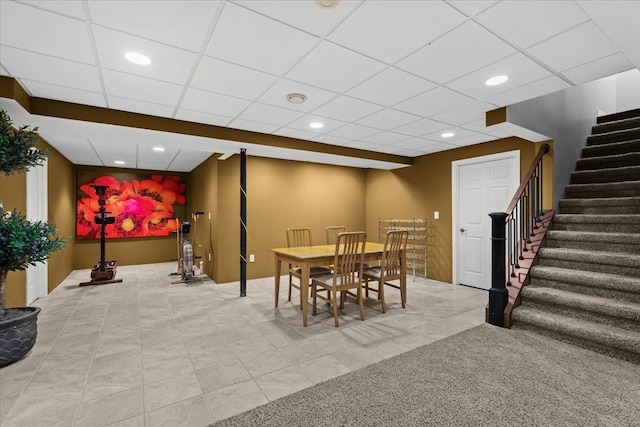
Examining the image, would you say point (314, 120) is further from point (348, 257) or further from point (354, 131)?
point (348, 257)

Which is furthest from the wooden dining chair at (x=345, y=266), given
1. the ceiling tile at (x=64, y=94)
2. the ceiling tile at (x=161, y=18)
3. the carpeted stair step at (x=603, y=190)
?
the carpeted stair step at (x=603, y=190)

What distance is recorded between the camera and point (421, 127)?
4.00 m

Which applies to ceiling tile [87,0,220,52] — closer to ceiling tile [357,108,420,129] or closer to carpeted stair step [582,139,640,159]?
ceiling tile [357,108,420,129]

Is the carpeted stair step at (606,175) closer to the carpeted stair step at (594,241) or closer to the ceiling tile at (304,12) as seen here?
the carpeted stair step at (594,241)

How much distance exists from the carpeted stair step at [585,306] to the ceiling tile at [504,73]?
207 centimetres

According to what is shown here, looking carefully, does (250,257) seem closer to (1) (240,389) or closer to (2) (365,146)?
(2) (365,146)

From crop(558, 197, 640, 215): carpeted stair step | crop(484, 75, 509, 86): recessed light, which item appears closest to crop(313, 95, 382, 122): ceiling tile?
crop(484, 75, 509, 86): recessed light

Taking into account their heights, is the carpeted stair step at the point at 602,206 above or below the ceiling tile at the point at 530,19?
below

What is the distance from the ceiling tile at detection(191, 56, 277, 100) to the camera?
2.38 metres

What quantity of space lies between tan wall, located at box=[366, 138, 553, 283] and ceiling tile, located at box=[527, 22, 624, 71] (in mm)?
2305

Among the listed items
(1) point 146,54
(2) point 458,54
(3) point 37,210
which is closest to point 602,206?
(2) point 458,54

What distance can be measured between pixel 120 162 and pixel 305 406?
21.4 feet

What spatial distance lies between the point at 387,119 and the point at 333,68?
56.7 inches

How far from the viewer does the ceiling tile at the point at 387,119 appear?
11.4ft
